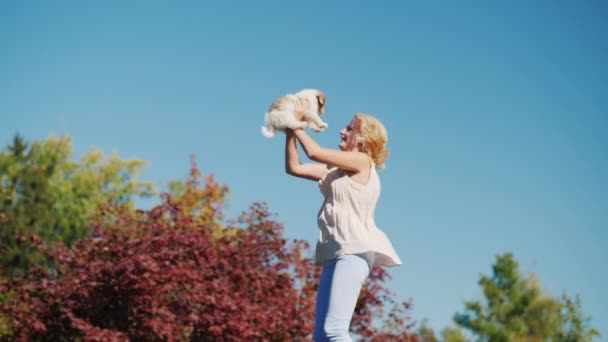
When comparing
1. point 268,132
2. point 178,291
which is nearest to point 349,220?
point 268,132

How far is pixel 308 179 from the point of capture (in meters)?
4.23

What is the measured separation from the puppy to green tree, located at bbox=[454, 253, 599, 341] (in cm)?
2382

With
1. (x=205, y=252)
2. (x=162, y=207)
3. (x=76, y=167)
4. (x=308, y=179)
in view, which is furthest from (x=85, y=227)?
(x=308, y=179)

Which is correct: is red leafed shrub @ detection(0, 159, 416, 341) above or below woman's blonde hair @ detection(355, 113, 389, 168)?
above

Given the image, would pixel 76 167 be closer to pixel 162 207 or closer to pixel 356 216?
pixel 162 207

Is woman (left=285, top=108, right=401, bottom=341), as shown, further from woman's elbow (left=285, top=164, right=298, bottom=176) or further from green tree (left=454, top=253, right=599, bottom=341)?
green tree (left=454, top=253, right=599, bottom=341)

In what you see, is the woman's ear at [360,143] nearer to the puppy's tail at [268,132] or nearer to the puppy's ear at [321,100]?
the puppy's ear at [321,100]

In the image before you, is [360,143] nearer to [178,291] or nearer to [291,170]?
[291,170]

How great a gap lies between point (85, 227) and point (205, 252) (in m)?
12.9

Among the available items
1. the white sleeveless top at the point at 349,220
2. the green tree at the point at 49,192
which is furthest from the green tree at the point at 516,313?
the white sleeveless top at the point at 349,220

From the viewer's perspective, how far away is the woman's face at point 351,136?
13.6ft

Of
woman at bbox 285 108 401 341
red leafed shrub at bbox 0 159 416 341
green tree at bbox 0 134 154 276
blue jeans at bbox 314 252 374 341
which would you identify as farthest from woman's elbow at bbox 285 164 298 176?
green tree at bbox 0 134 154 276

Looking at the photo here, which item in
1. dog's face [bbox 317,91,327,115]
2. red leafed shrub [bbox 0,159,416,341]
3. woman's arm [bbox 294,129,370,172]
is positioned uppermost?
red leafed shrub [bbox 0,159,416,341]

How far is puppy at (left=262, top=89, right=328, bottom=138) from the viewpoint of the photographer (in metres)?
3.99
